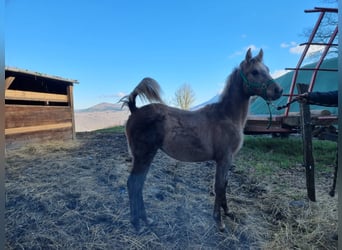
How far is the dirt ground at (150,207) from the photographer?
1341mm

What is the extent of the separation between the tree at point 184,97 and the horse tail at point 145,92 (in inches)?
4.5

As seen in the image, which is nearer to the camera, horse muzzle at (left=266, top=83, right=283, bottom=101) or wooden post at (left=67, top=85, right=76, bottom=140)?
horse muzzle at (left=266, top=83, right=283, bottom=101)

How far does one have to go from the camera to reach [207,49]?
1.42m

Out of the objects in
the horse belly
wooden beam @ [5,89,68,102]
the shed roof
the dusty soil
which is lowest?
the horse belly

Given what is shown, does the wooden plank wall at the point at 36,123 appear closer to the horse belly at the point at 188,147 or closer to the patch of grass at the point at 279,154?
the horse belly at the point at 188,147

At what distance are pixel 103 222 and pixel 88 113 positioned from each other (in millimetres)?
705

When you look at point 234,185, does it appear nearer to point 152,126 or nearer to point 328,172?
point 152,126

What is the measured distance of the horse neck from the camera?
57.6 inches

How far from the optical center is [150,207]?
5.16ft

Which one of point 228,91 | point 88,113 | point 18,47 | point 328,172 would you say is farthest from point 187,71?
point 328,172

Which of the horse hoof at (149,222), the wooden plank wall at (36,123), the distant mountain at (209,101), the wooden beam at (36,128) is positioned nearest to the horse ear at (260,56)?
the distant mountain at (209,101)

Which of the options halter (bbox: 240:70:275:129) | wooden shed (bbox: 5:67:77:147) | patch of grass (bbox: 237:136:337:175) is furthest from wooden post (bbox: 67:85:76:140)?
patch of grass (bbox: 237:136:337:175)

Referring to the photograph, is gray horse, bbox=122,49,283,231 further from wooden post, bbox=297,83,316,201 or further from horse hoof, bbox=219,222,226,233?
wooden post, bbox=297,83,316,201

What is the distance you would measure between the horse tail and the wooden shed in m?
0.56
